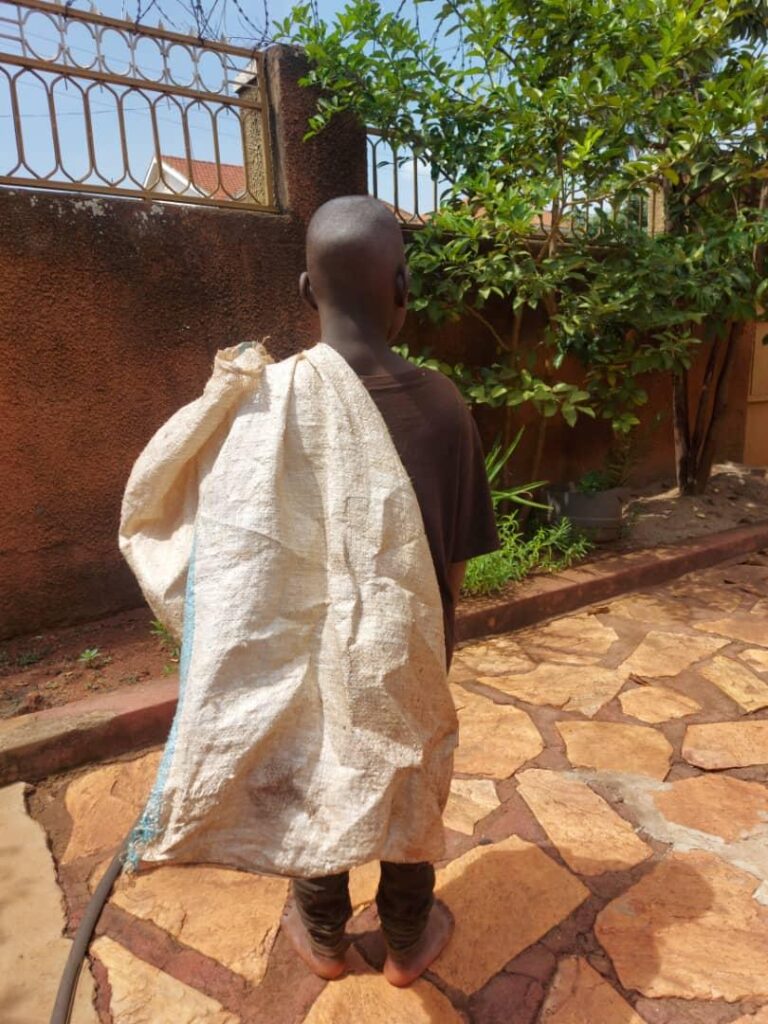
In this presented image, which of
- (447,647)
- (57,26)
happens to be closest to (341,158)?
(57,26)

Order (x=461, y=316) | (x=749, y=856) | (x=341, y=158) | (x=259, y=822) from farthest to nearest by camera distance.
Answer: (x=461, y=316) → (x=341, y=158) → (x=749, y=856) → (x=259, y=822)

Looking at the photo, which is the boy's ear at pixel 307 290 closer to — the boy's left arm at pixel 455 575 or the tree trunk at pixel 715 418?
the boy's left arm at pixel 455 575

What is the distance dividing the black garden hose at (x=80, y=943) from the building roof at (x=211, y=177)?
294 cm

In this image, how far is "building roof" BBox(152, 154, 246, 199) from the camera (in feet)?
11.1

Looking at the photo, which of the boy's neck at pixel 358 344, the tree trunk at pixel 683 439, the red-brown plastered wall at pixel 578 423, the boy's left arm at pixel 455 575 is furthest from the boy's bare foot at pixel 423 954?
the tree trunk at pixel 683 439

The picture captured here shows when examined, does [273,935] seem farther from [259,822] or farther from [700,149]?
[700,149]

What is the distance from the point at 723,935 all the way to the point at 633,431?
417 cm

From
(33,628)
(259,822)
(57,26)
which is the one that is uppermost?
(57,26)

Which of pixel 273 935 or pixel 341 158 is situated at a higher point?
pixel 341 158

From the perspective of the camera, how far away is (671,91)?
154 inches

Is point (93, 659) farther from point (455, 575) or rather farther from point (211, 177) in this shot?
point (211, 177)

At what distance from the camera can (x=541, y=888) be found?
1836 millimetres

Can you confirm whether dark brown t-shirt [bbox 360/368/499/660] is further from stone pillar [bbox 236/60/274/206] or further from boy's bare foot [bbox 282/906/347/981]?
stone pillar [bbox 236/60/274/206]

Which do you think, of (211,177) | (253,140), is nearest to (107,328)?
(211,177)
